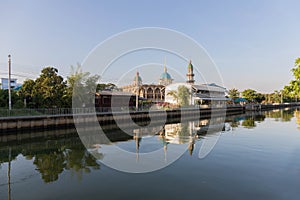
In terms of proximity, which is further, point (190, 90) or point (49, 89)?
point (190, 90)

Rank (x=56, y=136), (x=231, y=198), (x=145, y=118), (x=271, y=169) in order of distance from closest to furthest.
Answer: (x=231, y=198), (x=271, y=169), (x=56, y=136), (x=145, y=118)

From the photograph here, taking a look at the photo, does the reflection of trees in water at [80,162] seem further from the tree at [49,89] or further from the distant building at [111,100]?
the distant building at [111,100]

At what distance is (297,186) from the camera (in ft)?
27.2

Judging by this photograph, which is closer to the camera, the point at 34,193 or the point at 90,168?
the point at 34,193

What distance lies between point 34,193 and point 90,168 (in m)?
3.57

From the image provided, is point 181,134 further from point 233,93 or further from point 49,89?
point 233,93

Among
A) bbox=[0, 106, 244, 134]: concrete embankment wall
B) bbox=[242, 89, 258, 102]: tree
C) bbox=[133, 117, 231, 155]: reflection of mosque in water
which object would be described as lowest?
bbox=[133, 117, 231, 155]: reflection of mosque in water

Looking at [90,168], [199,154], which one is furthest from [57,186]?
[199,154]

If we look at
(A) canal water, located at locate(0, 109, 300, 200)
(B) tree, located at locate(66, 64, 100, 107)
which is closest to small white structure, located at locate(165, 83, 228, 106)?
(B) tree, located at locate(66, 64, 100, 107)

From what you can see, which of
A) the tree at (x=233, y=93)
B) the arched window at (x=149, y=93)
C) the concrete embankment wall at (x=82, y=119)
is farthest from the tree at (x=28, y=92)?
the tree at (x=233, y=93)

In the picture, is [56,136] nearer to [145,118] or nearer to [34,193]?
[34,193]

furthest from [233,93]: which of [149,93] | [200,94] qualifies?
[149,93]

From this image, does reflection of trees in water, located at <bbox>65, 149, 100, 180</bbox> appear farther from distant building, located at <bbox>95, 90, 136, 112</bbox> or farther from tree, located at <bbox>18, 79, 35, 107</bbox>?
distant building, located at <bbox>95, 90, 136, 112</bbox>

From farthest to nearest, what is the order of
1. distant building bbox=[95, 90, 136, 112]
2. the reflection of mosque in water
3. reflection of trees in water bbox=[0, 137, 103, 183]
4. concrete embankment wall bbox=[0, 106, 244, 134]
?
distant building bbox=[95, 90, 136, 112] → concrete embankment wall bbox=[0, 106, 244, 134] → the reflection of mosque in water → reflection of trees in water bbox=[0, 137, 103, 183]
